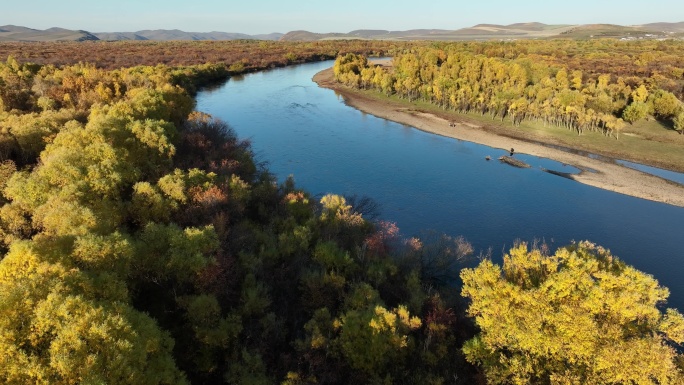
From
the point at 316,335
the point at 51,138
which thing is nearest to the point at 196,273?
the point at 316,335

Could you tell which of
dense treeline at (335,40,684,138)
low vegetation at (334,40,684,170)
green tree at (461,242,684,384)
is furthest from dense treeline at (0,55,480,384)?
dense treeline at (335,40,684,138)

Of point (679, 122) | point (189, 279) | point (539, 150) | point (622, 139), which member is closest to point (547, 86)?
point (622, 139)

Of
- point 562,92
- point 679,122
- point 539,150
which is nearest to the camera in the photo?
point 539,150

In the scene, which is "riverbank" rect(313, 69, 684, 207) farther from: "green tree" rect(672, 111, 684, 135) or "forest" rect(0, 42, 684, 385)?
"forest" rect(0, 42, 684, 385)

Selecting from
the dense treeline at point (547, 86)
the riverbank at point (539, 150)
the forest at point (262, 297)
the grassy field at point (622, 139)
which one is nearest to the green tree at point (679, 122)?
the dense treeline at point (547, 86)

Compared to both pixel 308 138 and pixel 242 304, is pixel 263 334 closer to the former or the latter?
pixel 242 304

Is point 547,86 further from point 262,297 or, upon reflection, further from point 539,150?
point 262,297

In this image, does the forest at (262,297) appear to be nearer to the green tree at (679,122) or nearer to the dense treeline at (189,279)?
the dense treeline at (189,279)
